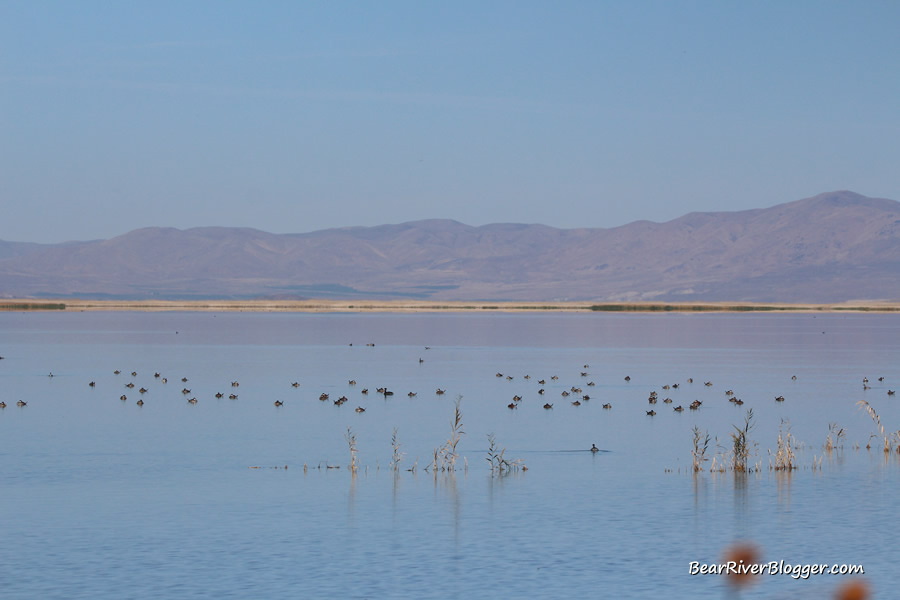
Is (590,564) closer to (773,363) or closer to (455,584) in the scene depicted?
(455,584)

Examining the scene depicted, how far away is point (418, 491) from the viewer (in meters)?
21.2

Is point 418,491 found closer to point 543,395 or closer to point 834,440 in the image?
point 834,440

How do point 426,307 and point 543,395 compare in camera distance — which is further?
point 426,307

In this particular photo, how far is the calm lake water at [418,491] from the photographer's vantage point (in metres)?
15.2

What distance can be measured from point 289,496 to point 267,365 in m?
33.3

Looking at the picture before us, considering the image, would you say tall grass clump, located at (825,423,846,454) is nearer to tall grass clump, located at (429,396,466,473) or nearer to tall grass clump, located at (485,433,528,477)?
tall grass clump, located at (485,433,528,477)

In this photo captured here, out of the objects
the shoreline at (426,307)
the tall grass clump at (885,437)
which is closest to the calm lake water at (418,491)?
the tall grass clump at (885,437)

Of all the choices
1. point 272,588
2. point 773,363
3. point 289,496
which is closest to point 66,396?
point 289,496

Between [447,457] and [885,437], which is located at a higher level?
[885,437]

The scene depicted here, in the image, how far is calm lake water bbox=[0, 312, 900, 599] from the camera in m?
15.2

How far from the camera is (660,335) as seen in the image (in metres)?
88.9

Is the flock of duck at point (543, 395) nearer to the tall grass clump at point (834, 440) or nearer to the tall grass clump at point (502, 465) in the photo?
the tall grass clump at point (834, 440)

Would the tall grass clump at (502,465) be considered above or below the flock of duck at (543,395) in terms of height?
below

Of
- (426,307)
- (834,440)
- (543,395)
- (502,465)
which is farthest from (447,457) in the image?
(426,307)
